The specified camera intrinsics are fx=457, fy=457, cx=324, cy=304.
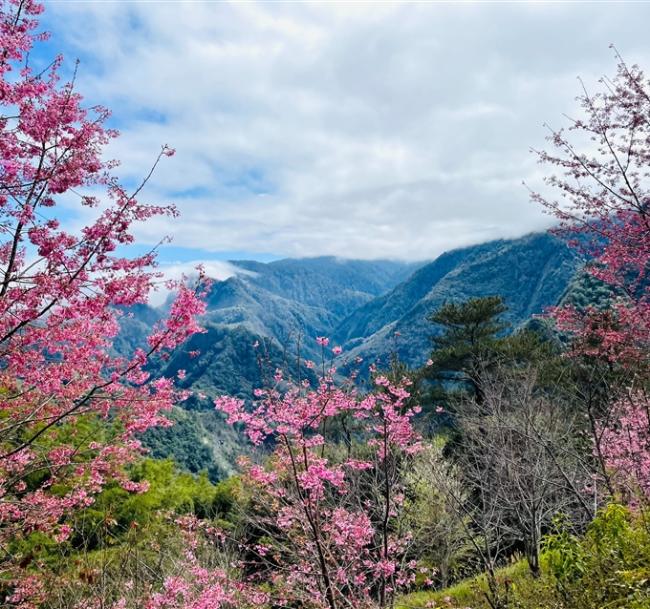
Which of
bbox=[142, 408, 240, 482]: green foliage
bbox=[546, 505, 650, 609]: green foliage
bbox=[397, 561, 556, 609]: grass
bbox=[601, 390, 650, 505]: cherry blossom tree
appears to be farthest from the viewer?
bbox=[142, 408, 240, 482]: green foliage

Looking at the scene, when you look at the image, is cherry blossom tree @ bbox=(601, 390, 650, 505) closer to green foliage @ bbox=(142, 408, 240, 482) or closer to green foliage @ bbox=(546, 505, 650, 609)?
green foliage @ bbox=(546, 505, 650, 609)

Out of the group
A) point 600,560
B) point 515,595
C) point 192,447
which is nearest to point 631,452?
point 515,595

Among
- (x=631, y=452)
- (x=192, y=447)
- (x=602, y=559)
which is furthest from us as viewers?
(x=192, y=447)

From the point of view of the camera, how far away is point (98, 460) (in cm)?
647

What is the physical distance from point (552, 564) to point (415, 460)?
14347 mm

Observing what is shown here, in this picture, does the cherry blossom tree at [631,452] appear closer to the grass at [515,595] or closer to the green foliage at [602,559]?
the grass at [515,595]

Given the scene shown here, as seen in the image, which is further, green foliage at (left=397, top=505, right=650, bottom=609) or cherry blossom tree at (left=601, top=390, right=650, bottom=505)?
cherry blossom tree at (left=601, top=390, right=650, bottom=505)

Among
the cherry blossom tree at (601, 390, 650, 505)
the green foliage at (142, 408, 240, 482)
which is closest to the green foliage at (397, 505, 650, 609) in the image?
the cherry blossom tree at (601, 390, 650, 505)

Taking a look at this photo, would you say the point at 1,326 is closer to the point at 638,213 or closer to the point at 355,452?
the point at 638,213

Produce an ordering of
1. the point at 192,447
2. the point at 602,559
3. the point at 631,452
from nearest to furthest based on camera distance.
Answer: the point at 602,559
the point at 631,452
the point at 192,447

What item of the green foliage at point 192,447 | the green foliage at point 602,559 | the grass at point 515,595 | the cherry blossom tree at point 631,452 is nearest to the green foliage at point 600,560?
the green foliage at point 602,559

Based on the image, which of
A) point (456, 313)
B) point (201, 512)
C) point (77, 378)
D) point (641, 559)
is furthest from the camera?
point (456, 313)

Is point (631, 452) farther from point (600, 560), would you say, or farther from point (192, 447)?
point (192, 447)

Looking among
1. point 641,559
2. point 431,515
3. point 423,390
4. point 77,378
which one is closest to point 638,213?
point 641,559
